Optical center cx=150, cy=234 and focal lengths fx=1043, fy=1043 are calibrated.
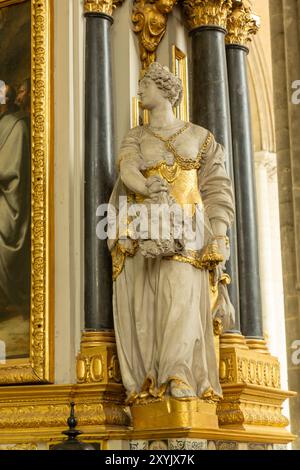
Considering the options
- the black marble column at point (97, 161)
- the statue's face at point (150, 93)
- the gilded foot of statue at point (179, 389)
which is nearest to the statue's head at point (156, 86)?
the statue's face at point (150, 93)

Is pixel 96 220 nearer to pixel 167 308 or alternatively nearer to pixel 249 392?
pixel 167 308

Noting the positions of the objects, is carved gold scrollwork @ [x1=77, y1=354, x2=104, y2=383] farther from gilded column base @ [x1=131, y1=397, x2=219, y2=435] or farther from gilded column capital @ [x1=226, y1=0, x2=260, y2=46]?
gilded column capital @ [x1=226, y1=0, x2=260, y2=46]

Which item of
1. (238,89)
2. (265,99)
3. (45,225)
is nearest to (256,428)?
(45,225)

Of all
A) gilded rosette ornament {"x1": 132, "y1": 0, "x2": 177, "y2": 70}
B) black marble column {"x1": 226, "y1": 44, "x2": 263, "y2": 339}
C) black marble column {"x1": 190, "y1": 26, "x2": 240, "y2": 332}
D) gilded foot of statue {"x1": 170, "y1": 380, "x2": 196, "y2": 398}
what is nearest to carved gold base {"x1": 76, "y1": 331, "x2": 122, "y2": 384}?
gilded foot of statue {"x1": 170, "y1": 380, "x2": 196, "y2": 398}

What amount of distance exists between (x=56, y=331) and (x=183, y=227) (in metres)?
1.30

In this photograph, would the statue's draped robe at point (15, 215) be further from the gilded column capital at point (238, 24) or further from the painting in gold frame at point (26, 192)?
the gilded column capital at point (238, 24)

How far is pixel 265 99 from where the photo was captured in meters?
18.9

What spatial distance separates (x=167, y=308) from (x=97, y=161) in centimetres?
138

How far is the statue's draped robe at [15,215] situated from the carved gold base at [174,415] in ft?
4.36

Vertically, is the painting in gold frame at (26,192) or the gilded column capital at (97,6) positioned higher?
the gilded column capital at (97,6)

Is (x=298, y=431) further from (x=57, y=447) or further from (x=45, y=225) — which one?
(x=57, y=447)

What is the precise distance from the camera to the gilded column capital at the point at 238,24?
9375mm

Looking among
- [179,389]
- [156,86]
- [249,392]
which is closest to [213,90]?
[156,86]

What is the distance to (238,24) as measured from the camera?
942cm
